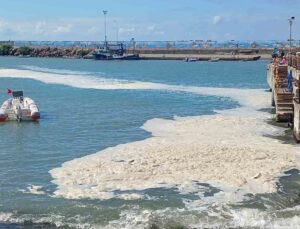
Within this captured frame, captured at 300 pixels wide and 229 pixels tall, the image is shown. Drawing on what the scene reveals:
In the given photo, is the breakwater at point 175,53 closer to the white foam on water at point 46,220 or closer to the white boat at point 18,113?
the white boat at point 18,113

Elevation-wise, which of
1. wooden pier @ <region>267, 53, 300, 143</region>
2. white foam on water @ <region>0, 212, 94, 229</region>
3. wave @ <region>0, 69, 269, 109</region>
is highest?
wooden pier @ <region>267, 53, 300, 143</region>

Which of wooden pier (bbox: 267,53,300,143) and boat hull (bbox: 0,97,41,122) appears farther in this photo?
boat hull (bbox: 0,97,41,122)

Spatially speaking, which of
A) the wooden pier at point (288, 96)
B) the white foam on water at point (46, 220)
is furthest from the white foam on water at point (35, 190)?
the wooden pier at point (288, 96)

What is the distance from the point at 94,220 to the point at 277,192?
221 inches

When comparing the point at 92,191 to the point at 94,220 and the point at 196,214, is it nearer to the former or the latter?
the point at 94,220

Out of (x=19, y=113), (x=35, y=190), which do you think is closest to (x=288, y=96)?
(x=19, y=113)

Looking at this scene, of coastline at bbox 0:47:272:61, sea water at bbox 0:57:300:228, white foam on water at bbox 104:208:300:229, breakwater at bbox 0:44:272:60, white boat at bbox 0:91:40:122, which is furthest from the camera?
breakwater at bbox 0:44:272:60

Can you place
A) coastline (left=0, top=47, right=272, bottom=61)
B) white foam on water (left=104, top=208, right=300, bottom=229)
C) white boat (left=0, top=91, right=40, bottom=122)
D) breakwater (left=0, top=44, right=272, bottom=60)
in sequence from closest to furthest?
1. white foam on water (left=104, top=208, right=300, bottom=229)
2. white boat (left=0, top=91, right=40, bottom=122)
3. coastline (left=0, top=47, right=272, bottom=61)
4. breakwater (left=0, top=44, right=272, bottom=60)

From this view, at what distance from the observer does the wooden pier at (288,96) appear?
23.9 m

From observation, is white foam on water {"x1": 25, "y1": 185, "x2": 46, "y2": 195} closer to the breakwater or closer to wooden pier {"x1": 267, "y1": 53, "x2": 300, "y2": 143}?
wooden pier {"x1": 267, "y1": 53, "x2": 300, "y2": 143}

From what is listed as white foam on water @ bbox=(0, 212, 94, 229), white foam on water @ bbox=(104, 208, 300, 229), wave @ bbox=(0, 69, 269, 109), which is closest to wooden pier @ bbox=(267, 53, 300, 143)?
wave @ bbox=(0, 69, 269, 109)

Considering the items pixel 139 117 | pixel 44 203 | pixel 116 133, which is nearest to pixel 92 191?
pixel 44 203

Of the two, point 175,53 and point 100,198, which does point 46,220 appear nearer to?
point 100,198

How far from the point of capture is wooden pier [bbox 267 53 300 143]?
23.9 metres
